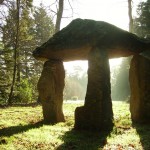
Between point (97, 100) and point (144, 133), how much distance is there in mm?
2107

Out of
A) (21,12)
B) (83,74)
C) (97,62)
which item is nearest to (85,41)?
(97,62)

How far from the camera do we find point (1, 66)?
2578 centimetres

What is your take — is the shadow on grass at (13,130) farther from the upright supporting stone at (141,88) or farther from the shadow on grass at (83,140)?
the upright supporting stone at (141,88)

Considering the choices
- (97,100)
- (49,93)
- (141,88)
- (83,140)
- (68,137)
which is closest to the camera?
(83,140)

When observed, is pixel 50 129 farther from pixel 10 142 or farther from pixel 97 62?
pixel 97 62

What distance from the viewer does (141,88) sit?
13148 mm

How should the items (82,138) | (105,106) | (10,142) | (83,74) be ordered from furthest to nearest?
(83,74), (105,106), (82,138), (10,142)

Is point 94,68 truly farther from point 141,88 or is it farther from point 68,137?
point 68,137

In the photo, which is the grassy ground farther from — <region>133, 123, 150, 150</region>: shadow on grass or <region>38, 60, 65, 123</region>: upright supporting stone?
<region>38, 60, 65, 123</region>: upright supporting stone

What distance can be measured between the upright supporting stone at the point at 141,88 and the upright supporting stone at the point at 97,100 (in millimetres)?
2148

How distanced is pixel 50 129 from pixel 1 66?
15619mm

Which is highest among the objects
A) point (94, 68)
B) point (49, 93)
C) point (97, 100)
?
point (94, 68)

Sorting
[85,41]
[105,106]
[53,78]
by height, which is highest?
[85,41]

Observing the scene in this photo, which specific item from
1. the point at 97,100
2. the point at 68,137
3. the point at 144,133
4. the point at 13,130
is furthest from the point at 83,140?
the point at 13,130
